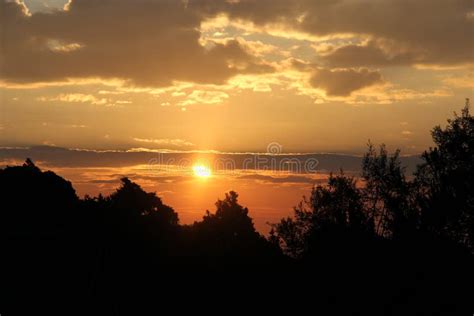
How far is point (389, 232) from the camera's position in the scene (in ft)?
154

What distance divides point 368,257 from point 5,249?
1089 inches

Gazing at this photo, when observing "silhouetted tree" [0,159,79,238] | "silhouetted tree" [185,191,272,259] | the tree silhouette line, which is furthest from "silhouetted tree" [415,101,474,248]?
"silhouetted tree" [0,159,79,238]

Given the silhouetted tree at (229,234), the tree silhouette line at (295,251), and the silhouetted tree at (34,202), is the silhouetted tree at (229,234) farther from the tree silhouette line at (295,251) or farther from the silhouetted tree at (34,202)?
the silhouetted tree at (34,202)

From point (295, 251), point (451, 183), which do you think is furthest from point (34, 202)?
point (451, 183)

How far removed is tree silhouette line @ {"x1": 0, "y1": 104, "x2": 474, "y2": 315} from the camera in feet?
127

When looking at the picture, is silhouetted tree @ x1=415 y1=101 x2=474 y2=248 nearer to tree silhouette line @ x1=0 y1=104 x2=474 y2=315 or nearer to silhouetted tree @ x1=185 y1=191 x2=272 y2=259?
tree silhouette line @ x1=0 y1=104 x2=474 y2=315

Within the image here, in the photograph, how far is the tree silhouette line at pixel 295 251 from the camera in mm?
38719

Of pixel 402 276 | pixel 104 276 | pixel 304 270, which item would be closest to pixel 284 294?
pixel 304 270

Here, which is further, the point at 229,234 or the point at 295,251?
the point at 229,234

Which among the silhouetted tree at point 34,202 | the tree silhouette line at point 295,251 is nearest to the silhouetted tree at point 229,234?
the tree silhouette line at point 295,251

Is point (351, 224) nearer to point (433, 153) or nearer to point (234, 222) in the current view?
point (433, 153)

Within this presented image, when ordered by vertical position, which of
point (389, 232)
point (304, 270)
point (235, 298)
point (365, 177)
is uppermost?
point (365, 177)

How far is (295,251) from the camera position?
56.5 metres

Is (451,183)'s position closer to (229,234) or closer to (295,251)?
(295,251)
